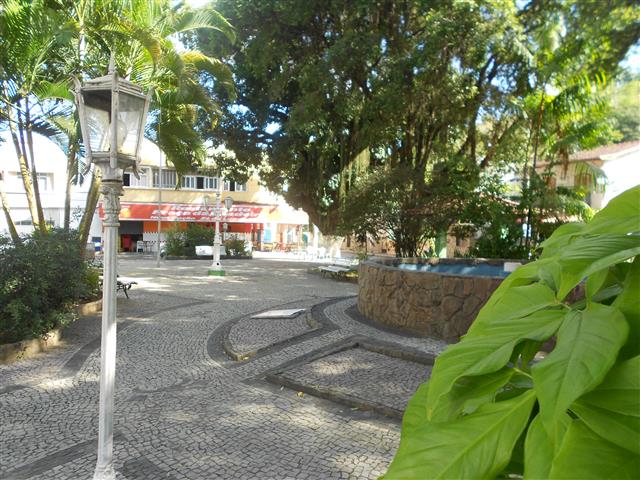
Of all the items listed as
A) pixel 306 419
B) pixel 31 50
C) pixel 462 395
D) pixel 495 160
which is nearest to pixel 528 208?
pixel 495 160

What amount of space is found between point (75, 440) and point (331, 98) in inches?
509

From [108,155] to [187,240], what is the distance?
89.6ft

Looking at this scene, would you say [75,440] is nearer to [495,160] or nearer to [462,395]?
[462,395]

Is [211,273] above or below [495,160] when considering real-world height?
below

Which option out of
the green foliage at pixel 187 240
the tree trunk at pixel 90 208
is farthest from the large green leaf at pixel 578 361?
the green foliage at pixel 187 240

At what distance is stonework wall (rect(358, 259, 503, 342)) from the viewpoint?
756 cm

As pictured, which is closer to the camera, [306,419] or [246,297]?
[306,419]

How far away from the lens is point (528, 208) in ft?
45.5

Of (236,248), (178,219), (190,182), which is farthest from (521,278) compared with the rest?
(190,182)

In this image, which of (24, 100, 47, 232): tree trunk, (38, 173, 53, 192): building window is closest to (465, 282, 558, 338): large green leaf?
(24, 100, 47, 232): tree trunk

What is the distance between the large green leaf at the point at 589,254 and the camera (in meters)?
0.50

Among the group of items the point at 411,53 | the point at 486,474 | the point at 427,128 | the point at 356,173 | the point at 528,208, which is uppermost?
the point at 411,53

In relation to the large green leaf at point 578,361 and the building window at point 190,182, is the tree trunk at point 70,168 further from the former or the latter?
the building window at point 190,182

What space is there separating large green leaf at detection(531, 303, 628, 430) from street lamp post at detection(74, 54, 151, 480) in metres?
3.53
